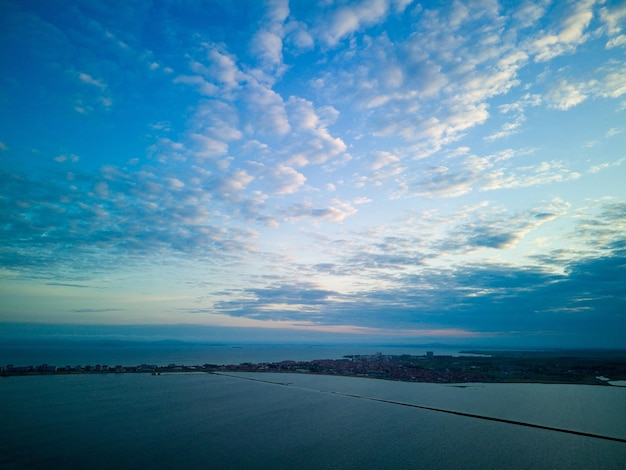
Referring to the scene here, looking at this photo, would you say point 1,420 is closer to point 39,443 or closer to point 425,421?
point 39,443

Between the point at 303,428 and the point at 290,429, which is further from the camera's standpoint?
the point at 303,428

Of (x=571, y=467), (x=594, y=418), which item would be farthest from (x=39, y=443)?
(x=594, y=418)

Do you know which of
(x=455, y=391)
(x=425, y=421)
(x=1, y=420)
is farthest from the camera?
(x=455, y=391)

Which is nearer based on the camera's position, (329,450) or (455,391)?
(329,450)
